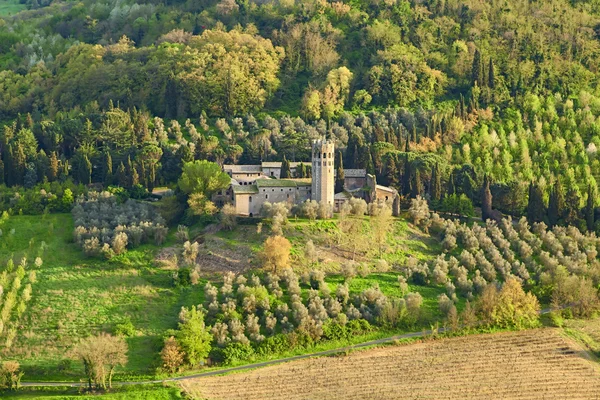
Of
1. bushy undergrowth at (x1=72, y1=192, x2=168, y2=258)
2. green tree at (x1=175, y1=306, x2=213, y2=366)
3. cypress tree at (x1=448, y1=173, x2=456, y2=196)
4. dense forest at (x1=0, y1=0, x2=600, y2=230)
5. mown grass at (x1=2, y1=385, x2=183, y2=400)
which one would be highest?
dense forest at (x1=0, y1=0, x2=600, y2=230)

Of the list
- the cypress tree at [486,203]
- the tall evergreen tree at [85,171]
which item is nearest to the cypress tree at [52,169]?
the tall evergreen tree at [85,171]

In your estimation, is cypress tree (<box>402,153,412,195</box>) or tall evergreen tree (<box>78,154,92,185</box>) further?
tall evergreen tree (<box>78,154,92,185</box>)

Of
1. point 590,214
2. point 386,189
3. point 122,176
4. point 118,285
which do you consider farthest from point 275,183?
point 590,214

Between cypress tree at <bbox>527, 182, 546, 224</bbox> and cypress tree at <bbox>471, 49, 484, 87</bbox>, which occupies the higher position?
cypress tree at <bbox>471, 49, 484, 87</bbox>

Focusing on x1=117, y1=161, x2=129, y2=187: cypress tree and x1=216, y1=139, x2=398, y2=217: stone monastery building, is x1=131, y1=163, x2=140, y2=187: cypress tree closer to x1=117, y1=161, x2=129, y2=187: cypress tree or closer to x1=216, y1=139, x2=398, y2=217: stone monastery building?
x1=117, y1=161, x2=129, y2=187: cypress tree

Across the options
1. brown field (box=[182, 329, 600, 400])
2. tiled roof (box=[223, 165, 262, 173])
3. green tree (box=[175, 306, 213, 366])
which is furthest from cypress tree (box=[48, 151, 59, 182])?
brown field (box=[182, 329, 600, 400])

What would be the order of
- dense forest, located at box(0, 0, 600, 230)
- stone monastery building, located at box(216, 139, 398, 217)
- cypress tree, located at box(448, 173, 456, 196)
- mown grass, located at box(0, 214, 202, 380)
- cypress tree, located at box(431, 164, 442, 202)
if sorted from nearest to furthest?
mown grass, located at box(0, 214, 202, 380) < stone monastery building, located at box(216, 139, 398, 217) < cypress tree, located at box(431, 164, 442, 202) < cypress tree, located at box(448, 173, 456, 196) < dense forest, located at box(0, 0, 600, 230)

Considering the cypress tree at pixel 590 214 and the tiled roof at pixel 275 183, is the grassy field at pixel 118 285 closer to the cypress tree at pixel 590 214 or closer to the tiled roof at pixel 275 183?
the tiled roof at pixel 275 183
